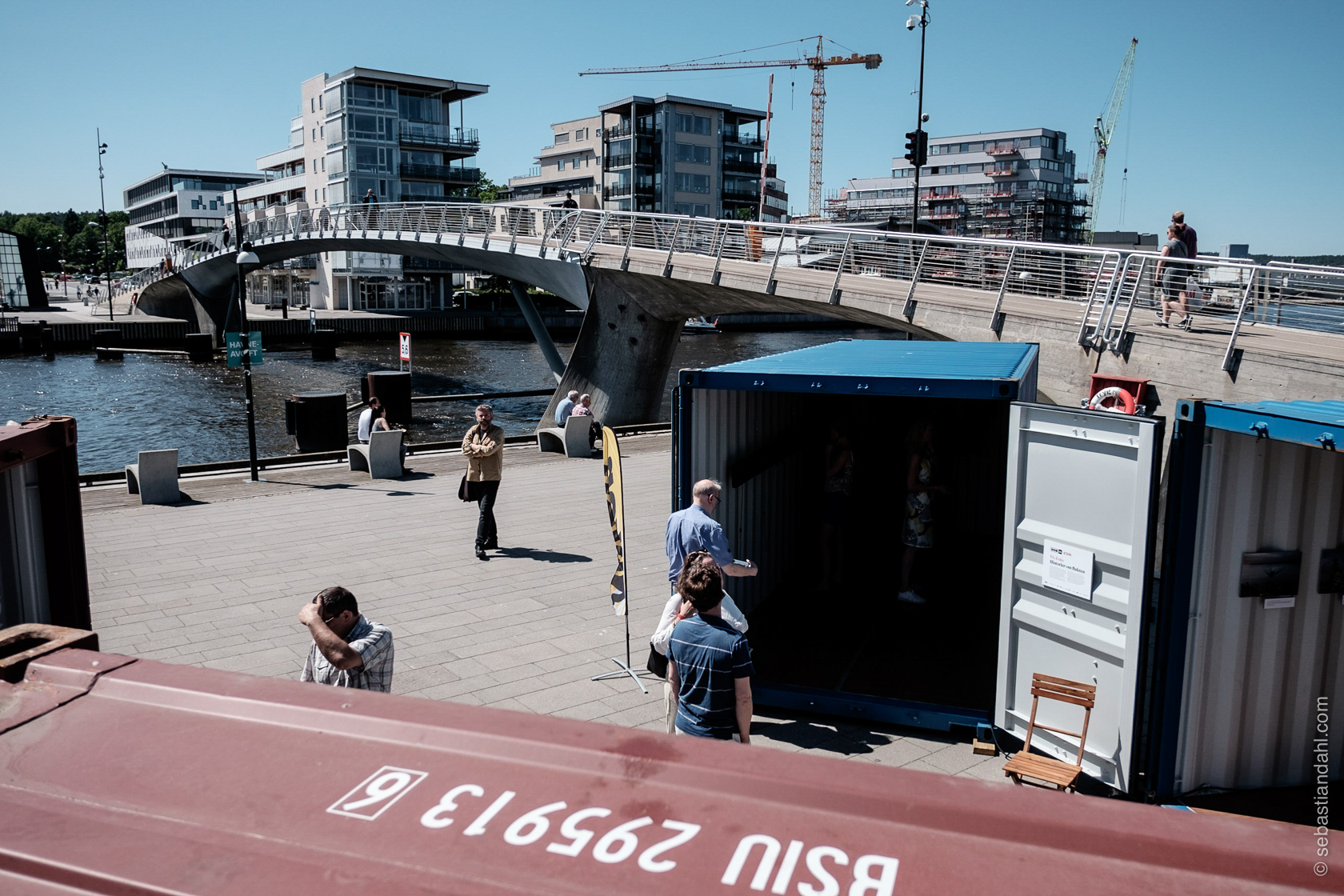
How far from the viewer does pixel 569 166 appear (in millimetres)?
104938

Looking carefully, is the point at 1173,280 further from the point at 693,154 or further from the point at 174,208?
the point at 174,208

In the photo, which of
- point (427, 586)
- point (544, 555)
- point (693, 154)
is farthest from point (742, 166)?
point (427, 586)

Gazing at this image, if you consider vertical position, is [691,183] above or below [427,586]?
above

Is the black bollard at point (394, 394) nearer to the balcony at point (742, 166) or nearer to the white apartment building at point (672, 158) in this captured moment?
the white apartment building at point (672, 158)

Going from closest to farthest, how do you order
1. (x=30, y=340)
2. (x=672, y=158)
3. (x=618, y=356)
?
(x=618, y=356), (x=30, y=340), (x=672, y=158)

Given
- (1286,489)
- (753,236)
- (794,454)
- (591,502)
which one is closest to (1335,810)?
(1286,489)

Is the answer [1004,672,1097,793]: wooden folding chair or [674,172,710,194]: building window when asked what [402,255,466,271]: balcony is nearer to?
[674,172,710,194]: building window

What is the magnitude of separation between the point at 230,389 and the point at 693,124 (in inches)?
2379

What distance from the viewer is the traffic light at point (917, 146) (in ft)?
98.6

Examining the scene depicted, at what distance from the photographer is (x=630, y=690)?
23.6 ft

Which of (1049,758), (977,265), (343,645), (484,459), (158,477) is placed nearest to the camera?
(343,645)

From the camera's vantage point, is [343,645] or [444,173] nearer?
[343,645]

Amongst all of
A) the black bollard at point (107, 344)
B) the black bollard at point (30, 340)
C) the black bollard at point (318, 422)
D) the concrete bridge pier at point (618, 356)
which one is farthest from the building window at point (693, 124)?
the black bollard at point (318, 422)

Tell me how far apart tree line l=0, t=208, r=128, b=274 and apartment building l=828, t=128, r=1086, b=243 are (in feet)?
385
